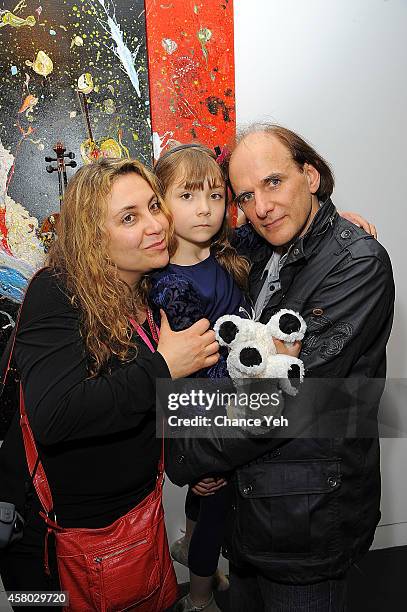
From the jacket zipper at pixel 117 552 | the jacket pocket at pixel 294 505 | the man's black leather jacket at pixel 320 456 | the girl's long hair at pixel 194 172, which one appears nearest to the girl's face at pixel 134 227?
the girl's long hair at pixel 194 172

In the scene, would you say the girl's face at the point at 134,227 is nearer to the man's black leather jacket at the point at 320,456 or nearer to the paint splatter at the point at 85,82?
the man's black leather jacket at the point at 320,456

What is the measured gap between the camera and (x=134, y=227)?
1478mm

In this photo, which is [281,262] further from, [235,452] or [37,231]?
[37,231]

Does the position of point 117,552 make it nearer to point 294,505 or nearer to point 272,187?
point 294,505

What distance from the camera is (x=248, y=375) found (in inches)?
51.5

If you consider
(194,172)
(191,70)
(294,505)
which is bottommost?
(294,505)

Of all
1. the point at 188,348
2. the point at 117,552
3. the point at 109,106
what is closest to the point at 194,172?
the point at 188,348

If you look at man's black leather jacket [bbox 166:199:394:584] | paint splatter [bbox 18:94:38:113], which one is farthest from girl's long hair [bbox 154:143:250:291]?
paint splatter [bbox 18:94:38:113]

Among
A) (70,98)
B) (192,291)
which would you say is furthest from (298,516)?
(70,98)

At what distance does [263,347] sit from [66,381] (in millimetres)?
471

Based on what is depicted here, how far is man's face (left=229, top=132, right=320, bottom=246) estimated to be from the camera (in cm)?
152

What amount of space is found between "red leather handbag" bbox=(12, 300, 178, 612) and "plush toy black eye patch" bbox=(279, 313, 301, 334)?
0.39 m

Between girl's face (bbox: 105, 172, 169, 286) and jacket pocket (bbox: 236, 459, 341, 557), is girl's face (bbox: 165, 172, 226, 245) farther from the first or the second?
jacket pocket (bbox: 236, 459, 341, 557)

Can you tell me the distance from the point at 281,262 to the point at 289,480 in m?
0.61
